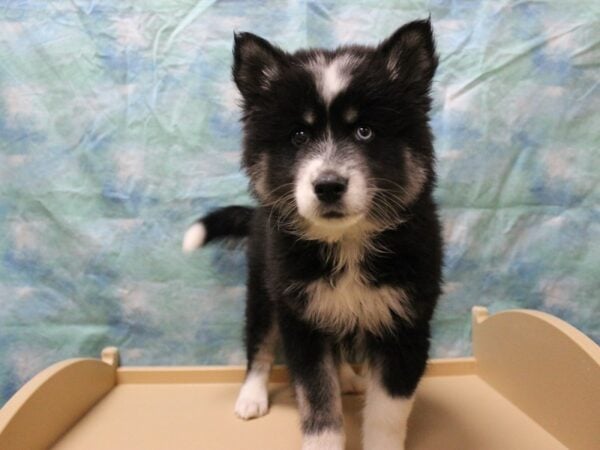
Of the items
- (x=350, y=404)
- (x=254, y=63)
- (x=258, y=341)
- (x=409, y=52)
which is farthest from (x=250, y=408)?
(x=409, y=52)

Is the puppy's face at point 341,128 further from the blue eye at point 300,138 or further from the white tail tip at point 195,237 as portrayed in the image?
the white tail tip at point 195,237

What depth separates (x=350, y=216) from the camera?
5.19 ft

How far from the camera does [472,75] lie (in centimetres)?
248

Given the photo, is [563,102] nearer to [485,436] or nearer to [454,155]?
[454,155]

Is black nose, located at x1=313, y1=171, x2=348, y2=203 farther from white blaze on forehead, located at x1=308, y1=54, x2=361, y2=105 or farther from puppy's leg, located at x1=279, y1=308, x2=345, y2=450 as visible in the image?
puppy's leg, located at x1=279, y1=308, x2=345, y2=450

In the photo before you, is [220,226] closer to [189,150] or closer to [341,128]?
[189,150]

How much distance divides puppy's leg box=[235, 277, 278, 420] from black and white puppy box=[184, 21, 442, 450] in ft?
1.40

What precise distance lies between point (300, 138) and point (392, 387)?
88cm

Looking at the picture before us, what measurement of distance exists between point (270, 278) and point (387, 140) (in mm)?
631

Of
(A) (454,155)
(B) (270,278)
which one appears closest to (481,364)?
(A) (454,155)

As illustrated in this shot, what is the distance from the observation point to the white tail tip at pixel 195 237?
91.4 inches

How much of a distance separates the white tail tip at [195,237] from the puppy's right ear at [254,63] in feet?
2.37

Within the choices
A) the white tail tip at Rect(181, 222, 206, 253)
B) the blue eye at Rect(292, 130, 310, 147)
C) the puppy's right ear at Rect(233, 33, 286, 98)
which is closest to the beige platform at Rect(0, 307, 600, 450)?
the white tail tip at Rect(181, 222, 206, 253)

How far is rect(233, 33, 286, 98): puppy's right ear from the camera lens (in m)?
1.77
